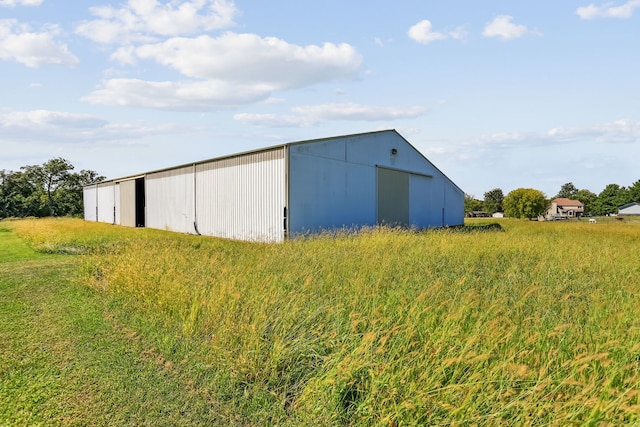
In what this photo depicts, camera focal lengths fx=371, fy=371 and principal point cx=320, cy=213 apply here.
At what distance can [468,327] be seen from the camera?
12.5 feet

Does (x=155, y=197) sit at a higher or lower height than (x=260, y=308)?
higher

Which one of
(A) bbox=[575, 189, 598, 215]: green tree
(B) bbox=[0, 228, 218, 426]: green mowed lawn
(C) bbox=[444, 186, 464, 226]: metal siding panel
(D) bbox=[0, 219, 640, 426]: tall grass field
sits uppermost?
(A) bbox=[575, 189, 598, 215]: green tree

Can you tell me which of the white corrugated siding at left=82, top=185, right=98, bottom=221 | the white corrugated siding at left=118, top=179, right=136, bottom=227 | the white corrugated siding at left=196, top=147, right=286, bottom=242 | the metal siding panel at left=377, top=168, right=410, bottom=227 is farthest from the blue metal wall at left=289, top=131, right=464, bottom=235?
the white corrugated siding at left=82, top=185, right=98, bottom=221

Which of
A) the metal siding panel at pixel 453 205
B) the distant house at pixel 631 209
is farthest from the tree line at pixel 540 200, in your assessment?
the metal siding panel at pixel 453 205

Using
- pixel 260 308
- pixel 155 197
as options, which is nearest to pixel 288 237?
pixel 260 308

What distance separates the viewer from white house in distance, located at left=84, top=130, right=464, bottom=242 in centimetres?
1532

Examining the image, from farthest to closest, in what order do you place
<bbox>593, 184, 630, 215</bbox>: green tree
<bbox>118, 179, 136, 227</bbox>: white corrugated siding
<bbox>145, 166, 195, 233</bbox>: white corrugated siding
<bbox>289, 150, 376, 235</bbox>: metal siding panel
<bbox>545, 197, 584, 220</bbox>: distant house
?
<bbox>545, 197, 584, 220</bbox>: distant house → <bbox>593, 184, 630, 215</bbox>: green tree → <bbox>118, 179, 136, 227</bbox>: white corrugated siding → <bbox>145, 166, 195, 233</bbox>: white corrugated siding → <bbox>289, 150, 376, 235</bbox>: metal siding panel

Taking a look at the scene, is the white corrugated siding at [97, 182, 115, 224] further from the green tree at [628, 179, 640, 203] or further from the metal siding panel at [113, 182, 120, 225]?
the green tree at [628, 179, 640, 203]

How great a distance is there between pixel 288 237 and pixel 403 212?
949 cm

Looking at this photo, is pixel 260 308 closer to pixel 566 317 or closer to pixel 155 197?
pixel 566 317

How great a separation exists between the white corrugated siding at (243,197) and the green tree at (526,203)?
2407 inches

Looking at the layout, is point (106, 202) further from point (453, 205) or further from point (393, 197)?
point (453, 205)

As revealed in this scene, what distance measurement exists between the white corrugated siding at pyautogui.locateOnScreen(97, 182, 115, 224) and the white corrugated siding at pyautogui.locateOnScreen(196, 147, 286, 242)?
17.7 m

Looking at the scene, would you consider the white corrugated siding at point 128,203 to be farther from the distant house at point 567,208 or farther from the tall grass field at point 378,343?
the distant house at point 567,208
